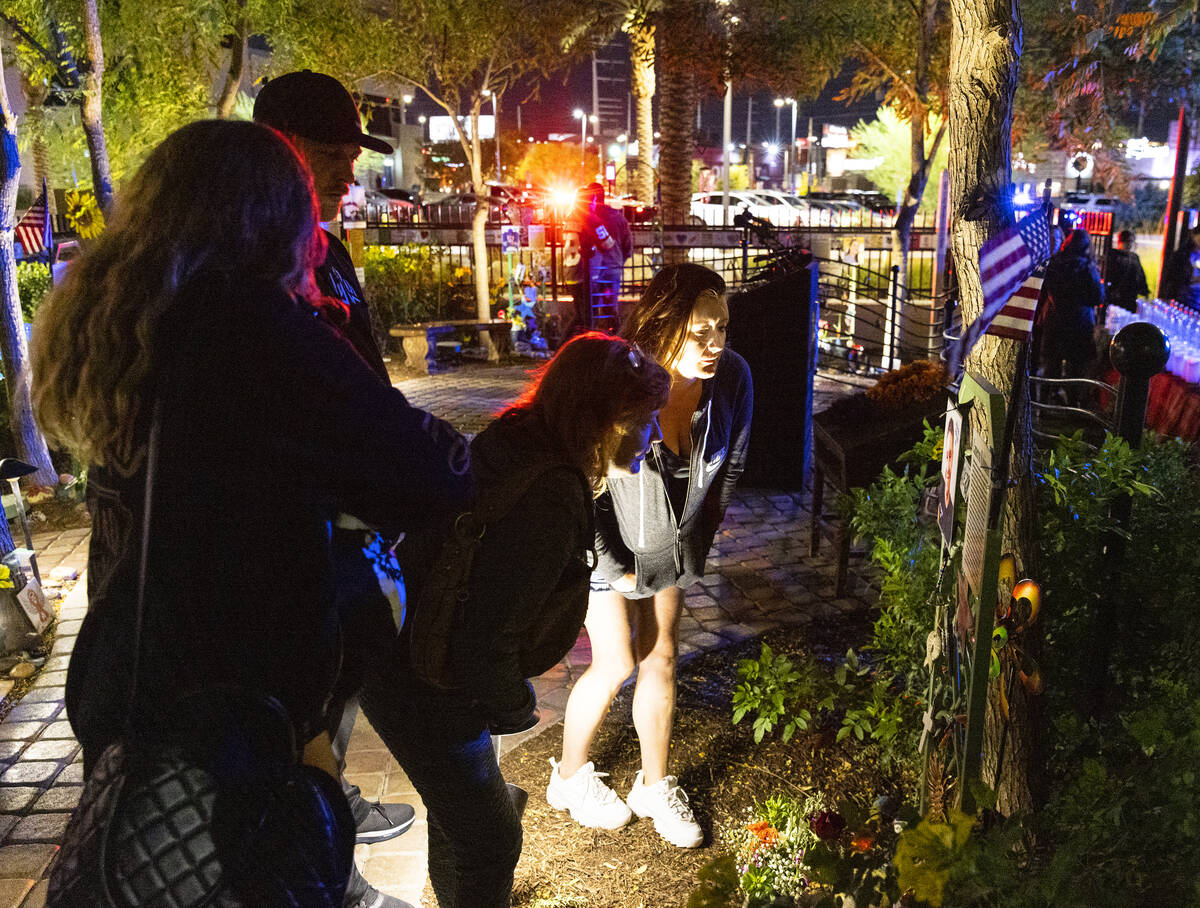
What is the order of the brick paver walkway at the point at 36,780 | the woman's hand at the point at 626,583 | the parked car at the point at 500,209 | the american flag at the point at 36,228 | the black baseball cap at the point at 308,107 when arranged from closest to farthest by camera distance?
the black baseball cap at the point at 308,107
the woman's hand at the point at 626,583
the brick paver walkway at the point at 36,780
the american flag at the point at 36,228
the parked car at the point at 500,209

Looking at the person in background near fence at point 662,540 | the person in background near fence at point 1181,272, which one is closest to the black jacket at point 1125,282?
the person in background near fence at point 1181,272

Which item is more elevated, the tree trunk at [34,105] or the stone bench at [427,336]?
the tree trunk at [34,105]

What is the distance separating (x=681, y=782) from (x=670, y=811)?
1.13ft

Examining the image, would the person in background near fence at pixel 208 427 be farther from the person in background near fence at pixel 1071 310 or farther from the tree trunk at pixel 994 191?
the person in background near fence at pixel 1071 310

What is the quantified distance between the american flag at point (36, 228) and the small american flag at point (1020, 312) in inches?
330

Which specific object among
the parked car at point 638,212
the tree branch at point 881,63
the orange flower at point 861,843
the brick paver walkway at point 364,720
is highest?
the tree branch at point 881,63

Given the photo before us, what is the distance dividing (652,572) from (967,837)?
1.41 metres

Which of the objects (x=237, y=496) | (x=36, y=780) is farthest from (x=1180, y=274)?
(x=237, y=496)

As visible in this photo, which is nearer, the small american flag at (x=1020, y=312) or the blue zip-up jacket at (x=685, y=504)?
the small american flag at (x=1020, y=312)

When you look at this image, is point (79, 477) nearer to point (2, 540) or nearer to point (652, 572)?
point (2, 540)

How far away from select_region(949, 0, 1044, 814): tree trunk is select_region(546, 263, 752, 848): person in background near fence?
2.71 feet

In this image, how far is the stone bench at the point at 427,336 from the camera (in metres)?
12.9

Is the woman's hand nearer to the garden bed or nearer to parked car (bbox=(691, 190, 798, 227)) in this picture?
the garden bed

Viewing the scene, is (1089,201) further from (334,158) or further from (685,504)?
(334,158)
